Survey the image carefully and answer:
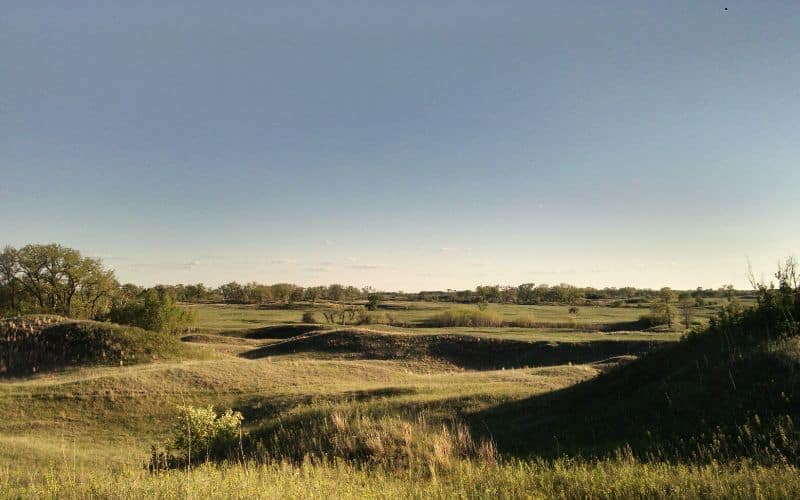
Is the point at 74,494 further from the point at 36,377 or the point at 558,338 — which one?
the point at 558,338

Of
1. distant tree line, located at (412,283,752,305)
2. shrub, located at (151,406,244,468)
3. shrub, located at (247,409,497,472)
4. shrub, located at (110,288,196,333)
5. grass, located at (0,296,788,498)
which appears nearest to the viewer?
grass, located at (0,296,788,498)

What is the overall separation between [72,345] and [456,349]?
94.1 ft

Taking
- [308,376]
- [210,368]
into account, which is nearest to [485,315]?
[308,376]

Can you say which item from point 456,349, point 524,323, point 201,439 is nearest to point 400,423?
point 201,439

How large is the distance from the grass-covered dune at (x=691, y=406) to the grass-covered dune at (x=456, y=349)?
22.9 metres

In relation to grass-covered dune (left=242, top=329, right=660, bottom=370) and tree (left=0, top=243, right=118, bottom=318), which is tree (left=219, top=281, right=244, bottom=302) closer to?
tree (left=0, top=243, right=118, bottom=318)

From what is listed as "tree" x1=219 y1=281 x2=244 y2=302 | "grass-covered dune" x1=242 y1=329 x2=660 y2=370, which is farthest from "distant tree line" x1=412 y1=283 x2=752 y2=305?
"grass-covered dune" x1=242 y1=329 x2=660 y2=370

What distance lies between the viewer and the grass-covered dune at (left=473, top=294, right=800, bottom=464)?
866cm

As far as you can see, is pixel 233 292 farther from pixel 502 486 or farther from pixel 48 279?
pixel 502 486

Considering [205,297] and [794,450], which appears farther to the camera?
[205,297]

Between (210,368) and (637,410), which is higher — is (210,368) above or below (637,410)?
below

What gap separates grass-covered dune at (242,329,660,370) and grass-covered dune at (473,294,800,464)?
75.1ft

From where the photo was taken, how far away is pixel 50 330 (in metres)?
34.0

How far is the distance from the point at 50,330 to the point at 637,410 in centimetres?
3824
